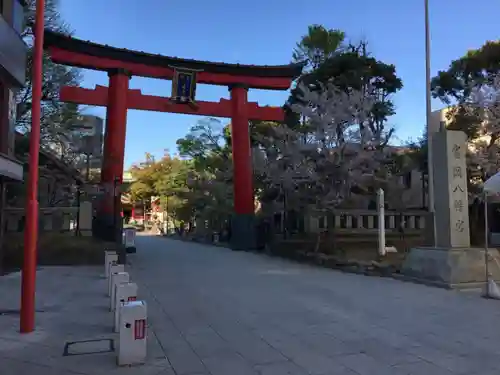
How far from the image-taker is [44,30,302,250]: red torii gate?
20.3m

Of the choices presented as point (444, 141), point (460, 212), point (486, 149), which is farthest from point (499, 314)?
point (486, 149)

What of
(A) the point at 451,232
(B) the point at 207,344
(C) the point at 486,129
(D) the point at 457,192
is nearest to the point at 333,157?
(D) the point at 457,192

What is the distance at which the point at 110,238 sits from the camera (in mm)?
19438

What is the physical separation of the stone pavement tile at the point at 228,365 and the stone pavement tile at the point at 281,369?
0.10 meters

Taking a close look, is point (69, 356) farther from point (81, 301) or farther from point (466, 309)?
point (466, 309)

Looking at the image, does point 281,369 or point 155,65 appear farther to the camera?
point 155,65

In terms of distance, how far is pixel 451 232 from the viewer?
11.2 meters

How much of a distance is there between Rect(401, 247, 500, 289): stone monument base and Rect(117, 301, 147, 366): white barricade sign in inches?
306

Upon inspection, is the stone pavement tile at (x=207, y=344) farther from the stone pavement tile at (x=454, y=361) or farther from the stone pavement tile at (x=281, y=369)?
the stone pavement tile at (x=454, y=361)

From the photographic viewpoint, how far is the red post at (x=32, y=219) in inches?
254

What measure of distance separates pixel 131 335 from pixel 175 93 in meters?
18.6

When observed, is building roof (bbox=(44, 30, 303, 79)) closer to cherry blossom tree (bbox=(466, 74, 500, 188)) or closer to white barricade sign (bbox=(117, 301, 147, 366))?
cherry blossom tree (bbox=(466, 74, 500, 188))

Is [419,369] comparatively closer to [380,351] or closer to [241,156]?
[380,351]

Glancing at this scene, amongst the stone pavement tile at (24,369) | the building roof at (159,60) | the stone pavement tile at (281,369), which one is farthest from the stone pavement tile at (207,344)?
the building roof at (159,60)
